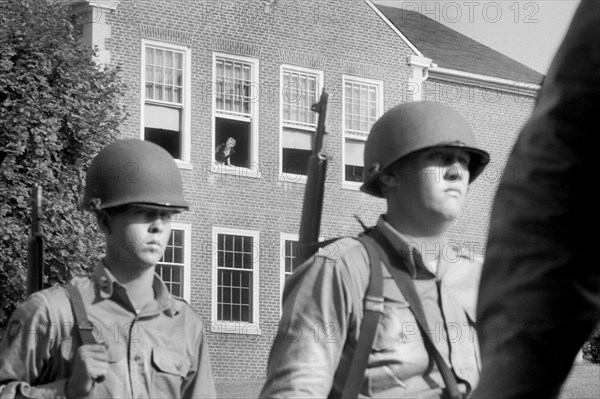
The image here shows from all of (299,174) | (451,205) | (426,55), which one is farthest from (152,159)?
(426,55)

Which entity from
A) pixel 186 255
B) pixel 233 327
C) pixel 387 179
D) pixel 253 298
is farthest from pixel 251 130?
pixel 387 179

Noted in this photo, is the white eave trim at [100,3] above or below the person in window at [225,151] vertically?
above

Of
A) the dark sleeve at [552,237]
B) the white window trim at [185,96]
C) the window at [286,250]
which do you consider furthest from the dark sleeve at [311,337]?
the window at [286,250]

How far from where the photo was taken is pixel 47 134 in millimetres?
23422

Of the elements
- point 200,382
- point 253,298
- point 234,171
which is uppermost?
point 234,171

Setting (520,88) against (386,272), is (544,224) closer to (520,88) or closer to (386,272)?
(386,272)

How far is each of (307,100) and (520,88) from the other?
6.08m

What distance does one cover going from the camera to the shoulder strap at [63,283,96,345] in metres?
Answer: 5.88

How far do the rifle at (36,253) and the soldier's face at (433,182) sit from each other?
2.56 meters

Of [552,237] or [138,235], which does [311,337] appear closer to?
[138,235]

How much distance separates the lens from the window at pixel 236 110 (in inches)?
1153

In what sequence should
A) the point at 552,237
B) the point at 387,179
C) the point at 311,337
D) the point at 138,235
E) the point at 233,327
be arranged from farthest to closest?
the point at 233,327 < the point at 138,235 < the point at 387,179 < the point at 311,337 < the point at 552,237

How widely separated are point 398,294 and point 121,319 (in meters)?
1.56

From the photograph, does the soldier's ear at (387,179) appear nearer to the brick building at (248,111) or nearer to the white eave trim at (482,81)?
the brick building at (248,111)
